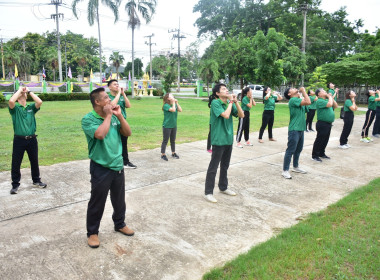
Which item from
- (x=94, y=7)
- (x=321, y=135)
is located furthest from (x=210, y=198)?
(x=94, y=7)

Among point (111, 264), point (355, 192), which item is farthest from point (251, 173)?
point (111, 264)

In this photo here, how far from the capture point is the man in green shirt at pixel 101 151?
3076mm

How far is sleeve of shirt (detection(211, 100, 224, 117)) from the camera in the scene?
178 inches

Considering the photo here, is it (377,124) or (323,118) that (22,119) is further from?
(377,124)

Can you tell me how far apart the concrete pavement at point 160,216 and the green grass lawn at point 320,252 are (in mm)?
189

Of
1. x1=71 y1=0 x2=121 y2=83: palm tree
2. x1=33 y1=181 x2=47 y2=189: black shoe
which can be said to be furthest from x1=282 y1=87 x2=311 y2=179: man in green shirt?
x1=71 y1=0 x2=121 y2=83: palm tree

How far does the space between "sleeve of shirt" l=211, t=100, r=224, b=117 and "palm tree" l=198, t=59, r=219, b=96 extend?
79.1 feet

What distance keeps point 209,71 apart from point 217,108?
2507 cm

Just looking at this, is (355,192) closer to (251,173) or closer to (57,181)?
(251,173)

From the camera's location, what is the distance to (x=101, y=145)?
125 inches

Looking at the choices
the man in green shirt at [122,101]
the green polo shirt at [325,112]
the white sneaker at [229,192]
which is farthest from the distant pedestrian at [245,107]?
the white sneaker at [229,192]

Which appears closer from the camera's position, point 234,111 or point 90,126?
point 90,126

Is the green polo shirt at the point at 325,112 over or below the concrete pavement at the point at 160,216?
over

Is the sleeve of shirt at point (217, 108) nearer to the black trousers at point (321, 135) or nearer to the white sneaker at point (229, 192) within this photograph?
the white sneaker at point (229, 192)
